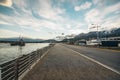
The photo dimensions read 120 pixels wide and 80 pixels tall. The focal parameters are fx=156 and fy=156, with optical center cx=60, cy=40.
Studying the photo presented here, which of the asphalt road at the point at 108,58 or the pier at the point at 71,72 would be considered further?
the asphalt road at the point at 108,58

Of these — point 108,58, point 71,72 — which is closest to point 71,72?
point 71,72

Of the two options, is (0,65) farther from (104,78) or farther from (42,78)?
(104,78)

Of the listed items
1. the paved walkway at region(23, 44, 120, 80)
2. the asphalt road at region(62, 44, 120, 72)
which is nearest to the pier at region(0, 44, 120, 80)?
the paved walkway at region(23, 44, 120, 80)

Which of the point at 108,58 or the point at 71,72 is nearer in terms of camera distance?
the point at 71,72

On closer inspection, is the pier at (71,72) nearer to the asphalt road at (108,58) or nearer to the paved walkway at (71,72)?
the paved walkway at (71,72)

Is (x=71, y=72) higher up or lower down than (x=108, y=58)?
higher up

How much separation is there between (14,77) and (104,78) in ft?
14.3

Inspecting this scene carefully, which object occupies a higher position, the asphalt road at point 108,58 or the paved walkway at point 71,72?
the paved walkway at point 71,72

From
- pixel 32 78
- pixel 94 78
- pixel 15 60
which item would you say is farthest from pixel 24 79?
pixel 94 78

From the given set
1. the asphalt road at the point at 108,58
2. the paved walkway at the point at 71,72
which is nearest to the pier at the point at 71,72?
the paved walkway at the point at 71,72

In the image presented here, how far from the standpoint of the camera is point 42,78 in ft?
26.0

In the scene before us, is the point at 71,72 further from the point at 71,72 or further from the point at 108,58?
the point at 108,58

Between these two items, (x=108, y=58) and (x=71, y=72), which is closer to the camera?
(x=71, y=72)

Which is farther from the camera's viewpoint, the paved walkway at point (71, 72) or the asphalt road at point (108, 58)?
the asphalt road at point (108, 58)
